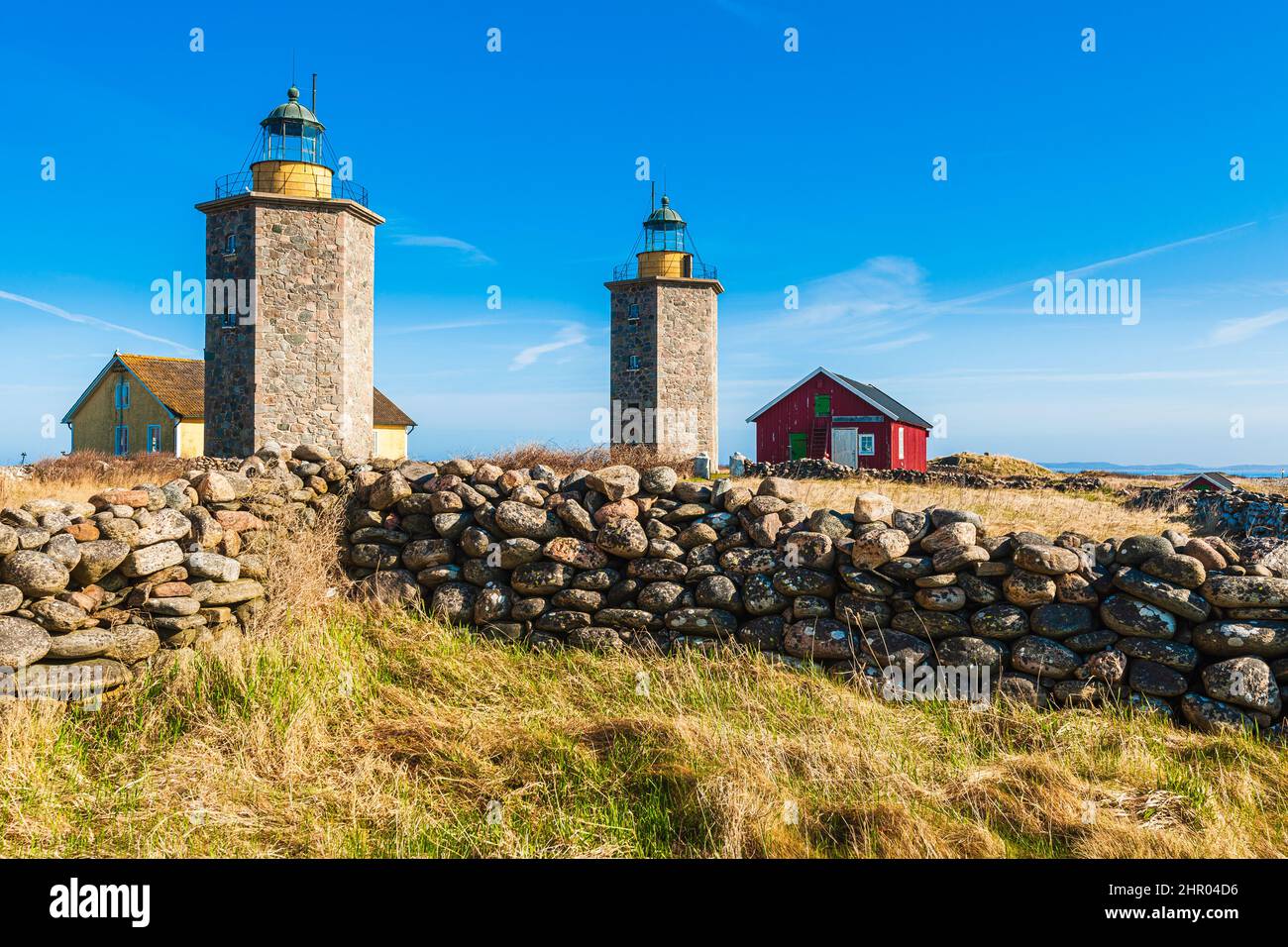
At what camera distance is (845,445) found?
2972 centimetres

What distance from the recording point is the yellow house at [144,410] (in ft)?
102

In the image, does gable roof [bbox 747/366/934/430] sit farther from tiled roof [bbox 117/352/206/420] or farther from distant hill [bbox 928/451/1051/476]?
tiled roof [bbox 117/352/206/420]

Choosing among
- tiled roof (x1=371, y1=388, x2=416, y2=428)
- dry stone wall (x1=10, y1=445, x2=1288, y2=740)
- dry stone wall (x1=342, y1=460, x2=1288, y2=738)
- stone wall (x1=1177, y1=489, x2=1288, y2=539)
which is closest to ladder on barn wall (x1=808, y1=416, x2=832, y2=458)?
stone wall (x1=1177, y1=489, x2=1288, y2=539)

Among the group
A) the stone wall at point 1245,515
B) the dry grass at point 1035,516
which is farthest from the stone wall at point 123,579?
the stone wall at point 1245,515

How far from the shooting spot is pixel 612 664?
5.86m

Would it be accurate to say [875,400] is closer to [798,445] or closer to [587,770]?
[798,445]

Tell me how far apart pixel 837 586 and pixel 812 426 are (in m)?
25.1

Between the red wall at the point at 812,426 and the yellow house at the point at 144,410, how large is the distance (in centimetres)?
1558

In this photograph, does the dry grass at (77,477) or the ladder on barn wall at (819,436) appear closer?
the dry grass at (77,477)

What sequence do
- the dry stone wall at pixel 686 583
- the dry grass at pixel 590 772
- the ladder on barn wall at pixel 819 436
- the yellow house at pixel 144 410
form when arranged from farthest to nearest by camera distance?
the yellow house at pixel 144 410 < the ladder on barn wall at pixel 819 436 < the dry stone wall at pixel 686 583 < the dry grass at pixel 590 772

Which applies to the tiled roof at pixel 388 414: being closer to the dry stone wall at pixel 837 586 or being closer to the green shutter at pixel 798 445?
the green shutter at pixel 798 445

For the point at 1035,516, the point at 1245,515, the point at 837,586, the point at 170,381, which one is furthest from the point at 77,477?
the point at 170,381

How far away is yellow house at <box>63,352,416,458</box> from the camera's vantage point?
3123cm
